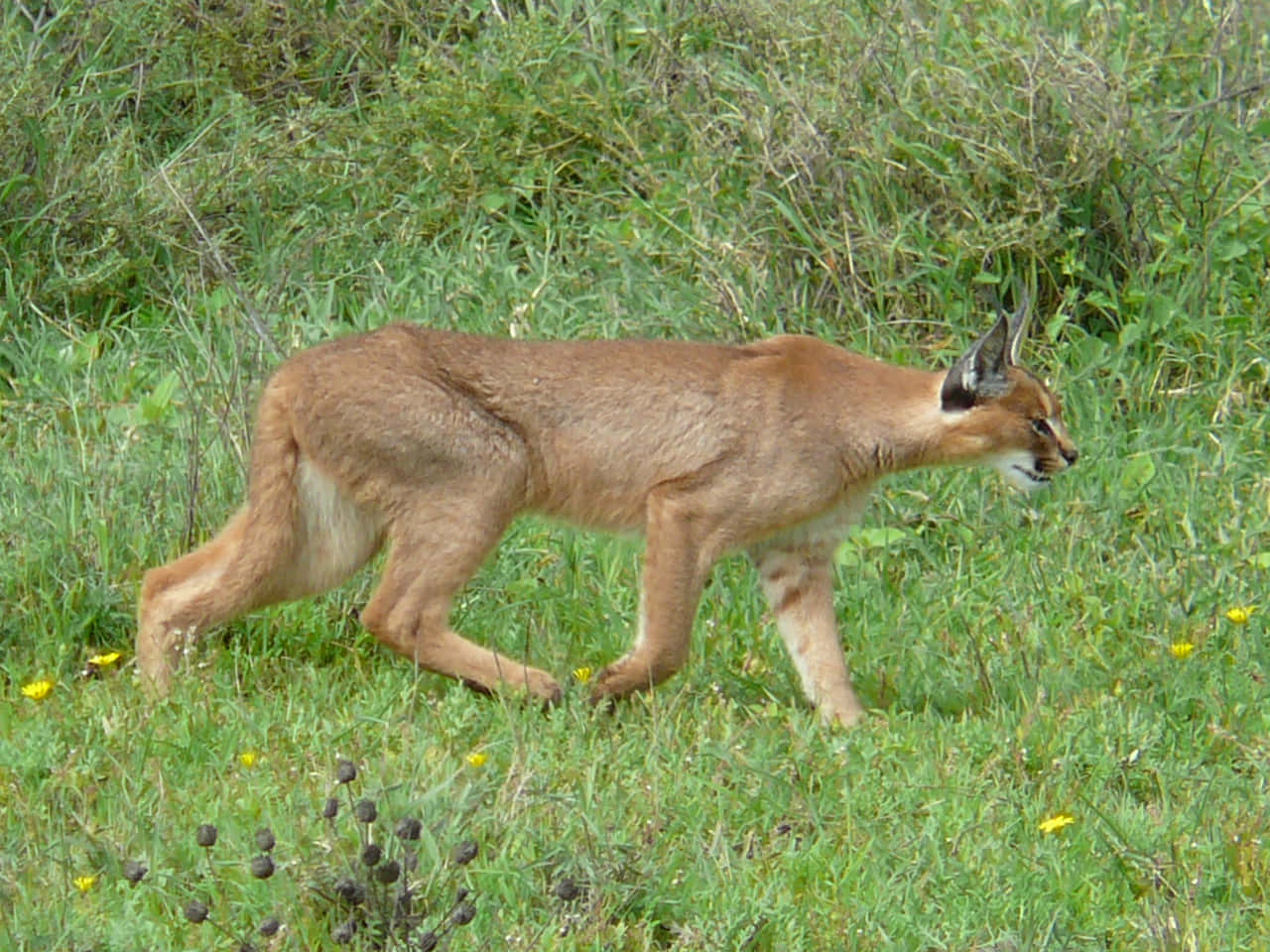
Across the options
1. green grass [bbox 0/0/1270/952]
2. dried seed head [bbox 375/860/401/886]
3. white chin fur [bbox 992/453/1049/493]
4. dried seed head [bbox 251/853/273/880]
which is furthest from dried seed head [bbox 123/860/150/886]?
white chin fur [bbox 992/453/1049/493]

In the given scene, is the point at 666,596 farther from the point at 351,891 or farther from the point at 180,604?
the point at 351,891

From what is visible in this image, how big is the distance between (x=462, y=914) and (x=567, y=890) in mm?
455

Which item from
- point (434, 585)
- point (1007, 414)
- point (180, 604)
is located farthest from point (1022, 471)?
point (180, 604)

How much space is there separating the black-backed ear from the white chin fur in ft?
0.81

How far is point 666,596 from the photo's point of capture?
6.66 metres

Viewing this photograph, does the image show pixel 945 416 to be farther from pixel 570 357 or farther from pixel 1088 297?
pixel 1088 297

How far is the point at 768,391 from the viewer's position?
6906mm

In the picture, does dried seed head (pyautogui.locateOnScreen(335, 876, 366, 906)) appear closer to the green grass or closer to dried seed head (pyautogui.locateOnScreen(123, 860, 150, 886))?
the green grass

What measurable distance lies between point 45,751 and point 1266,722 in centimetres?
333

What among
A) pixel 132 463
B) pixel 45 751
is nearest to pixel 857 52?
pixel 132 463

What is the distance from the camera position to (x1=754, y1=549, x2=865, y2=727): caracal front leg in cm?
668

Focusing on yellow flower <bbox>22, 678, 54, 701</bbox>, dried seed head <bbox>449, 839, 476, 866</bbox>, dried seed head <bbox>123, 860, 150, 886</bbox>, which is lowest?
yellow flower <bbox>22, 678, 54, 701</bbox>

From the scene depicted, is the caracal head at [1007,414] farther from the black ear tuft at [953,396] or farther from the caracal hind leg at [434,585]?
the caracal hind leg at [434,585]

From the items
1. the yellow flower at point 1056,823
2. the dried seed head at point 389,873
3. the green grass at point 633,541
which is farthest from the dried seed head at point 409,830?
the yellow flower at point 1056,823
